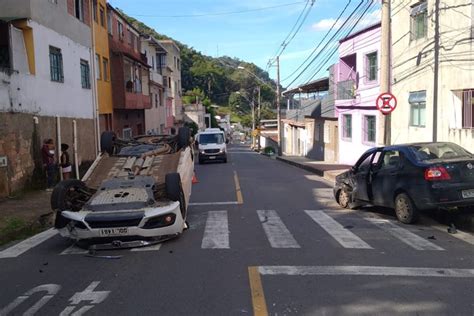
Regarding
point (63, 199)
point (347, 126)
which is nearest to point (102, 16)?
point (347, 126)

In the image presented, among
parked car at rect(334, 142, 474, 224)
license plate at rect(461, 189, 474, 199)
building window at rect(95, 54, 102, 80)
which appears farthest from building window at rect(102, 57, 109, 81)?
license plate at rect(461, 189, 474, 199)

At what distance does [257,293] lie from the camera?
538 cm

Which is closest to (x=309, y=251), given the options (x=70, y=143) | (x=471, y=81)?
(x=471, y=81)

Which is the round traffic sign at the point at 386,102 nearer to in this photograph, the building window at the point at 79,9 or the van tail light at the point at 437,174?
the van tail light at the point at 437,174

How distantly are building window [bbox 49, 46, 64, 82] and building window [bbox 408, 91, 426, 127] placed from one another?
1282 centimetres

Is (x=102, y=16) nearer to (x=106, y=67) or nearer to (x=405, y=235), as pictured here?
(x=106, y=67)

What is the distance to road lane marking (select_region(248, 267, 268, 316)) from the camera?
4.88m

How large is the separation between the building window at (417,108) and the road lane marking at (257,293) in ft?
42.6

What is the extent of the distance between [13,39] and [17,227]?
7892 millimetres

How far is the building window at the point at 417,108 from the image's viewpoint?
57.1ft

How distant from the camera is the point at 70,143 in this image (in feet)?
64.8

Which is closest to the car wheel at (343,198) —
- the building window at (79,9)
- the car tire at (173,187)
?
→ the car tire at (173,187)

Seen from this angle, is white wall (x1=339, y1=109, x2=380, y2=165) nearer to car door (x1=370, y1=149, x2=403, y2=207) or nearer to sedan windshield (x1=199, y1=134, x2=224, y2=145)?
sedan windshield (x1=199, y1=134, x2=224, y2=145)

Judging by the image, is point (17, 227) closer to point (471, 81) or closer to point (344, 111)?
point (471, 81)
